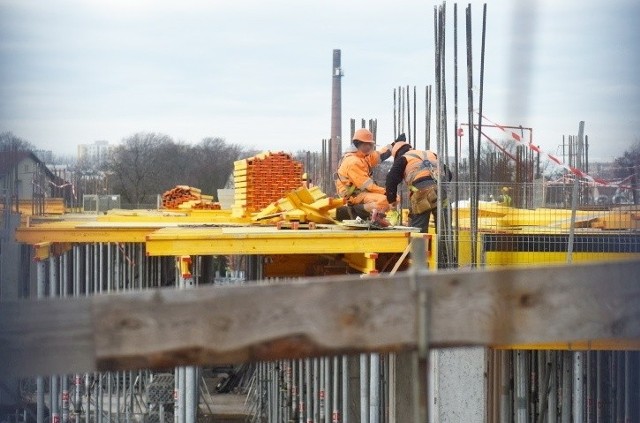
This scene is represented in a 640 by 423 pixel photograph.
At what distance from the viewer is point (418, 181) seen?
12.2 meters

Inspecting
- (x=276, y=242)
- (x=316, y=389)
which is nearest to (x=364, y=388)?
(x=276, y=242)

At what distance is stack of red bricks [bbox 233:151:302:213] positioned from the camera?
1773 cm

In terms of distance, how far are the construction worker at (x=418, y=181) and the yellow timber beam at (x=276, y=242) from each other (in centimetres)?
192

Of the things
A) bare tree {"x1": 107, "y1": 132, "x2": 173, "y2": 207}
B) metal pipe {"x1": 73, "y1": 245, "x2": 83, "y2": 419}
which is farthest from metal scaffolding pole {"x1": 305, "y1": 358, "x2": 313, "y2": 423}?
bare tree {"x1": 107, "y1": 132, "x2": 173, "y2": 207}

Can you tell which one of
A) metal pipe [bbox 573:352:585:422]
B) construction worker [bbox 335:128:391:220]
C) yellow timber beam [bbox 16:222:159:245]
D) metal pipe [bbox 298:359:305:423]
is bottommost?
metal pipe [bbox 298:359:305:423]

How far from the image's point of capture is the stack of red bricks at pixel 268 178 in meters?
17.7

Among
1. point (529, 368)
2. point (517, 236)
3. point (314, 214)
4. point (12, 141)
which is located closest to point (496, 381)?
point (529, 368)

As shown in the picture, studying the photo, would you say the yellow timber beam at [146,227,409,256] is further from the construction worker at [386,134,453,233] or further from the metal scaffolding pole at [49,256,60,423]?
the metal scaffolding pole at [49,256,60,423]

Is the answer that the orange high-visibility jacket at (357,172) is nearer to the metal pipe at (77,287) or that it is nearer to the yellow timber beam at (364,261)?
the yellow timber beam at (364,261)

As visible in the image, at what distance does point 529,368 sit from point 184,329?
915cm

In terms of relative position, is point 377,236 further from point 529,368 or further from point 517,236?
point 529,368

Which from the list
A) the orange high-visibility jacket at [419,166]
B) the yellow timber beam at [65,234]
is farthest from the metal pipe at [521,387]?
the yellow timber beam at [65,234]

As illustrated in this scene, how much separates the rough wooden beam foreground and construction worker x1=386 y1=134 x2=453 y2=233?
903 cm

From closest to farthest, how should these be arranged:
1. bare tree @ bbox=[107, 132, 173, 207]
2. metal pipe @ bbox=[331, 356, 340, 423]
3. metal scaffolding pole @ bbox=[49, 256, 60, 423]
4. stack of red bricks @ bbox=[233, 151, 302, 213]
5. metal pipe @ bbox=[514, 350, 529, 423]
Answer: metal pipe @ bbox=[514, 350, 529, 423]
metal scaffolding pole @ bbox=[49, 256, 60, 423]
metal pipe @ bbox=[331, 356, 340, 423]
stack of red bricks @ bbox=[233, 151, 302, 213]
bare tree @ bbox=[107, 132, 173, 207]
